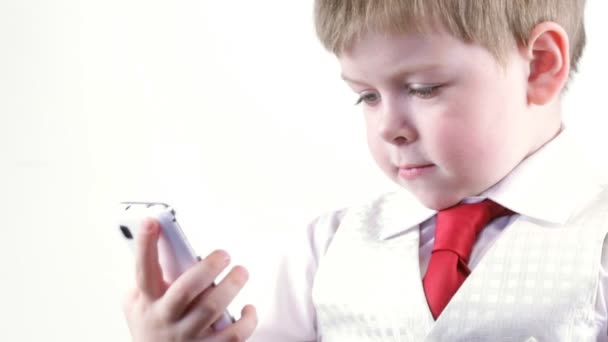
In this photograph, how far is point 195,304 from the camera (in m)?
1.10

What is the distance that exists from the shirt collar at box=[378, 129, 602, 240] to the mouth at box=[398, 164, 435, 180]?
0.08 metres

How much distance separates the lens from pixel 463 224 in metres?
1.14

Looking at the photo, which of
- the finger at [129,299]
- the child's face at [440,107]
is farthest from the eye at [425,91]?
the finger at [129,299]

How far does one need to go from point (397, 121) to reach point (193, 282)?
27 cm

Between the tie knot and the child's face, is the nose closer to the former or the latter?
the child's face

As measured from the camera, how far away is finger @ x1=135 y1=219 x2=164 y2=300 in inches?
41.9

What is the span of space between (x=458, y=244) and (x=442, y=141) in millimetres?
129

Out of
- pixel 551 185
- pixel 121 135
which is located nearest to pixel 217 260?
pixel 551 185

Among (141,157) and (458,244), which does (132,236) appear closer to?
(458,244)

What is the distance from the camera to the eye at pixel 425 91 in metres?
1.07

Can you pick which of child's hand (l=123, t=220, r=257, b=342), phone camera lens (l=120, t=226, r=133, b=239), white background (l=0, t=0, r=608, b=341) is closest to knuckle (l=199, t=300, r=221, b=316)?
child's hand (l=123, t=220, r=257, b=342)

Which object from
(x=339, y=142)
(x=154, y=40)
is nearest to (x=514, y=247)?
(x=339, y=142)

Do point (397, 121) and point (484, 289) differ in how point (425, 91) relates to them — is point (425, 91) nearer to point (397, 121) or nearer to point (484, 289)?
point (397, 121)

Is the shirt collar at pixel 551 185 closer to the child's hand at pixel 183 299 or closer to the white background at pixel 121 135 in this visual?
the child's hand at pixel 183 299
